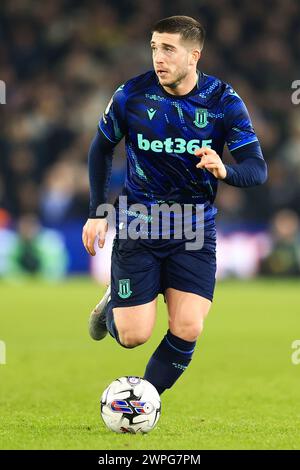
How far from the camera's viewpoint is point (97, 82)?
61.0 ft

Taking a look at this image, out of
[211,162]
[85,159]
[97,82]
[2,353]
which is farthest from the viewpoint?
[97,82]

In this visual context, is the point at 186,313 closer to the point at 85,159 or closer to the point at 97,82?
the point at 85,159

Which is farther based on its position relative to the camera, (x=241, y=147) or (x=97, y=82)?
(x=97, y=82)

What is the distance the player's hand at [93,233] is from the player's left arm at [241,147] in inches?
29.3

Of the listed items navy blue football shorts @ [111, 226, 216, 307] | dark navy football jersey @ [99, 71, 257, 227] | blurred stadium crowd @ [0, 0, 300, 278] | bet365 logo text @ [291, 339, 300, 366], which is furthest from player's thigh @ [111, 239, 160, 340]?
blurred stadium crowd @ [0, 0, 300, 278]

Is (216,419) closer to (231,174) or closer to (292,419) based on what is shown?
(292,419)

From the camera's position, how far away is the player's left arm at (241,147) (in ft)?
16.8

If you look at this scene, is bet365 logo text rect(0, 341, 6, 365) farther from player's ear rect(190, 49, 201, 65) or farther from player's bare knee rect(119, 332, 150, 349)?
player's ear rect(190, 49, 201, 65)

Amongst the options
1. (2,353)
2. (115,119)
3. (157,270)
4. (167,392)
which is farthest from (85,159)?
(157,270)

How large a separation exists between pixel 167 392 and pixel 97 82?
484 inches

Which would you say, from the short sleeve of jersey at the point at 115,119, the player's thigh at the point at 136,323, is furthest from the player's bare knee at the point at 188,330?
the short sleeve of jersey at the point at 115,119

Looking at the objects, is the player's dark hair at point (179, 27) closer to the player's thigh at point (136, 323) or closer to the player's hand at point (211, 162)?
the player's hand at point (211, 162)

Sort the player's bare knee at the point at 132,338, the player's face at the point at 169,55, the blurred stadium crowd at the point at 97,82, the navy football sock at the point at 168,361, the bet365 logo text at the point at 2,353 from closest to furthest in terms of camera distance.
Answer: the player's face at the point at 169,55 → the player's bare knee at the point at 132,338 → the navy football sock at the point at 168,361 → the bet365 logo text at the point at 2,353 → the blurred stadium crowd at the point at 97,82

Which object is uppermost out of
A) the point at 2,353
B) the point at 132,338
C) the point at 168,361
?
the point at 132,338
